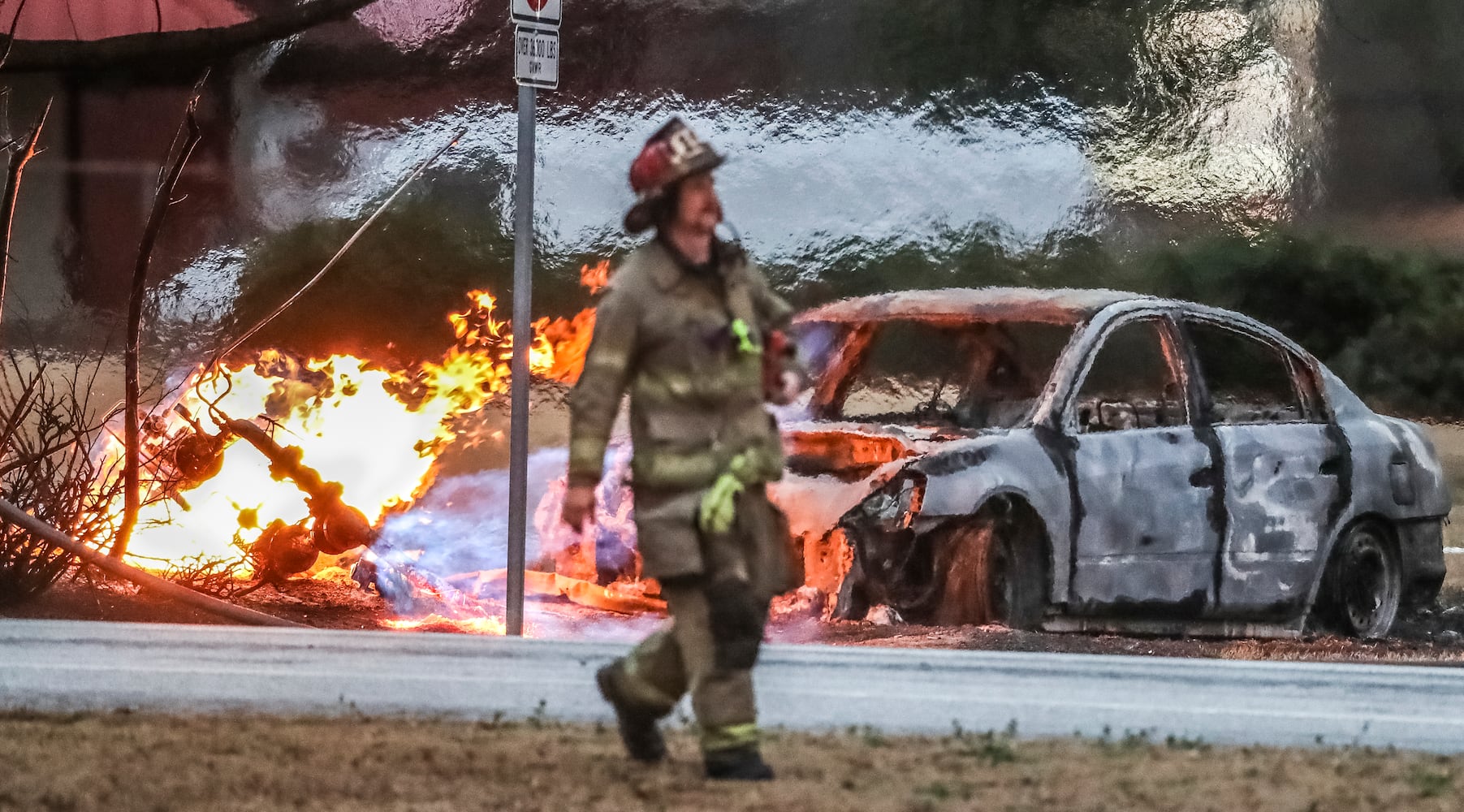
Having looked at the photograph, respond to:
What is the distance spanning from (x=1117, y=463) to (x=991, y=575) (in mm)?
706

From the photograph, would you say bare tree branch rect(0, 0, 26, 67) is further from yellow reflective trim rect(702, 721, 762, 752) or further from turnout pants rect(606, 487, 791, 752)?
yellow reflective trim rect(702, 721, 762, 752)

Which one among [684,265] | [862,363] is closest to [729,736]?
[684,265]

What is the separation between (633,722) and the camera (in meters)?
5.43

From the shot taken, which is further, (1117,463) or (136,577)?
(136,577)

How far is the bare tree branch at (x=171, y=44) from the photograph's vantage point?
8.97m

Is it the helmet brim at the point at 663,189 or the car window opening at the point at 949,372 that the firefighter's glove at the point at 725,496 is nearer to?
the helmet brim at the point at 663,189

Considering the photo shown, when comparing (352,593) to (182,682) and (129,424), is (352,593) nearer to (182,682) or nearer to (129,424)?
(129,424)

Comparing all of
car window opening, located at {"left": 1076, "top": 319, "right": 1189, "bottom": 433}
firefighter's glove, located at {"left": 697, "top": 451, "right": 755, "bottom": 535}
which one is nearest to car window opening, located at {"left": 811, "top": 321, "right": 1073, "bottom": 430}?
car window opening, located at {"left": 1076, "top": 319, "right": 1189, "bottom": 433}

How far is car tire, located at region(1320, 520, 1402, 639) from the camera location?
8.58 m

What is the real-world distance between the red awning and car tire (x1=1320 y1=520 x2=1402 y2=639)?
521 centimetres

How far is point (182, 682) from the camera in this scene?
21.6 ft

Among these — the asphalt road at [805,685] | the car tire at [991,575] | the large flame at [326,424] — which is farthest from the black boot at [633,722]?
the large flame at [326,424]

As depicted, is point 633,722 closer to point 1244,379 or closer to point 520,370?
point 520,370

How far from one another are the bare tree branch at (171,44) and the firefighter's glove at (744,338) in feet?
14.1
